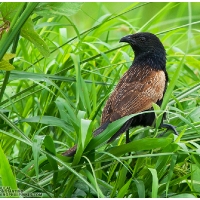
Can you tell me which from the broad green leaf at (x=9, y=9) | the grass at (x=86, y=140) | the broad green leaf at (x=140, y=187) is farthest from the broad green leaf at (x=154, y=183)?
the broad green leaf at (x=9, y=9)

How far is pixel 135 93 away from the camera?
283cm

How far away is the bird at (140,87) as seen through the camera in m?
2.67

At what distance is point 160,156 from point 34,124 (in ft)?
2.15

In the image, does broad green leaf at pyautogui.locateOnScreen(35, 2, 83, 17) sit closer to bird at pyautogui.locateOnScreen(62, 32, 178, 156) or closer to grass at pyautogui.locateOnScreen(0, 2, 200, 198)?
grass at pyautogui.locateOnScreen(0, 2, 200, 198)

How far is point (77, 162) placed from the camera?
222 centimetres

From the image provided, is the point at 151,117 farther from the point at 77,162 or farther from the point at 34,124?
the point at 77,162

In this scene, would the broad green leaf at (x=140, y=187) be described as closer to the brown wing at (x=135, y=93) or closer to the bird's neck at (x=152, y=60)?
the brown wing at (x=135, y=93)

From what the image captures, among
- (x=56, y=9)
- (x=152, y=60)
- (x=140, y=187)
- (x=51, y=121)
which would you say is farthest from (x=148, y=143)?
(x=152, y=60)

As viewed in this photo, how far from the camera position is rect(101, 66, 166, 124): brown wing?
2678mm

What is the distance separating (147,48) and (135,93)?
490 millimetres

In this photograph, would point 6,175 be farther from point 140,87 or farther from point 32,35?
point 140,87

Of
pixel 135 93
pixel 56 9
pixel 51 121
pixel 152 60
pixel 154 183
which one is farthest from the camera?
pixel 152 60

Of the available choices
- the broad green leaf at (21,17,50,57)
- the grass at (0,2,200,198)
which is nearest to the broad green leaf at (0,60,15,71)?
the grass at (0,2,200,198)

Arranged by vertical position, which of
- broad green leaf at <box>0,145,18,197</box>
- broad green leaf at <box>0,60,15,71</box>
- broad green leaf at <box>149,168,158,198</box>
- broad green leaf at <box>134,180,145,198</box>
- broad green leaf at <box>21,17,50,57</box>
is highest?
broad green leaf at <box>21,17,50,57</box>
